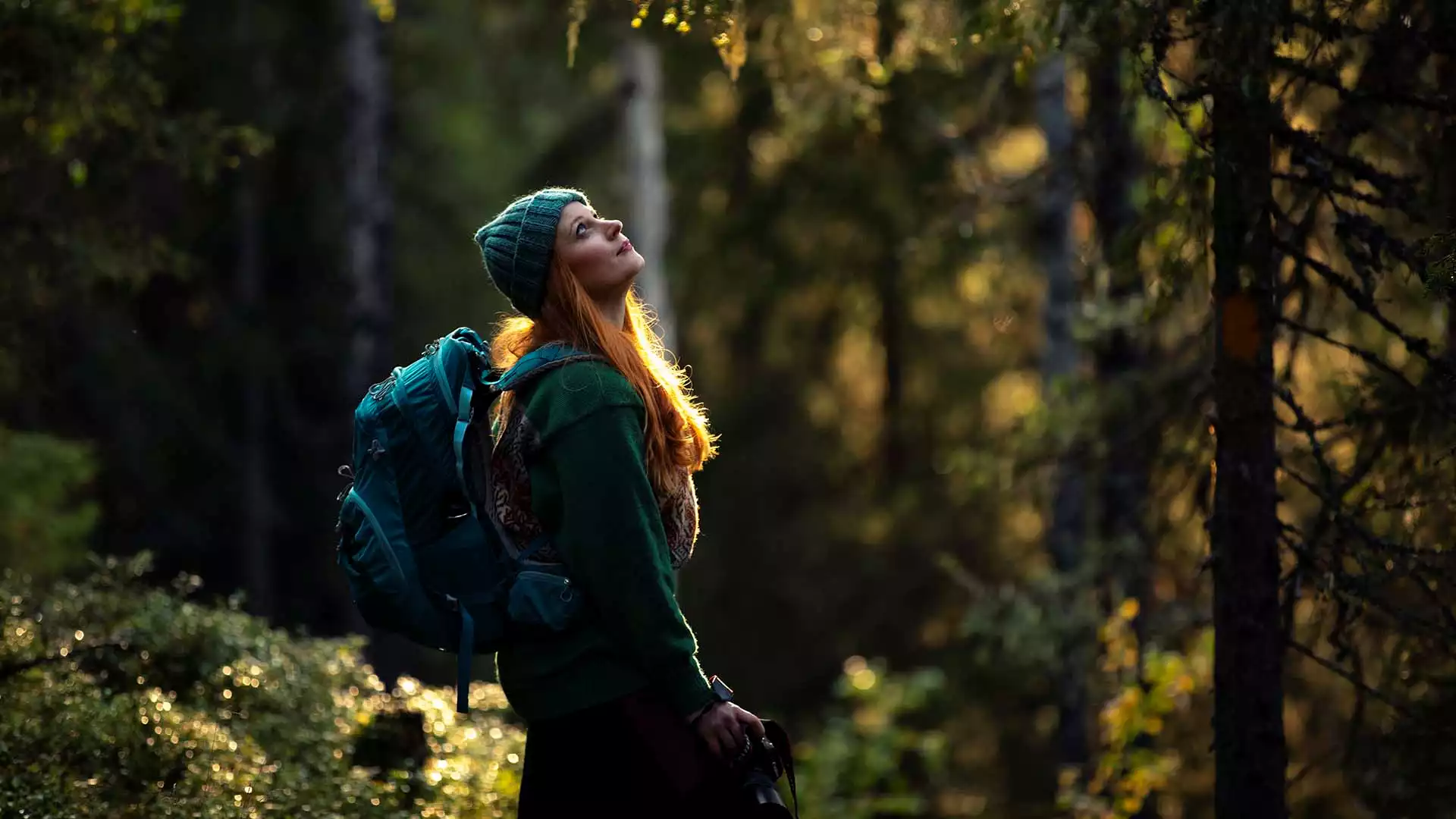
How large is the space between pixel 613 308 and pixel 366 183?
1064cm

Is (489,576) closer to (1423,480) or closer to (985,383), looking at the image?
(1423,480)

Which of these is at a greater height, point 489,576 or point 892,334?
point 892,334

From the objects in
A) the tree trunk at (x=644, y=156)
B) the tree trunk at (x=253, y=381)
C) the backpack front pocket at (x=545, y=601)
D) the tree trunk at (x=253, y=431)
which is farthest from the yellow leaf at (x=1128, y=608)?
the tree trunk at (x=253, y=431)

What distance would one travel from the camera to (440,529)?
382 cm

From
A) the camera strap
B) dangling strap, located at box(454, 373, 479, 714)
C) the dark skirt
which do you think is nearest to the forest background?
dangling strap, located at box(454, 373, 479, 714)

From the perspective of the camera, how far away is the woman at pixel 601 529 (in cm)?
362

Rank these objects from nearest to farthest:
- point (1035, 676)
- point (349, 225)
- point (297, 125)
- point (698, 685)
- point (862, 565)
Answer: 1. point (698, 685)
2. point (1035, 676)
3. point (349, 225)
4. point (297, 125)
5. point (862, 565)

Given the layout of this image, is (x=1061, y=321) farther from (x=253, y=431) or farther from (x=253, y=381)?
(x=253, y=431)

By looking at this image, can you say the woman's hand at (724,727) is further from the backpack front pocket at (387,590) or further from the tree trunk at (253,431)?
the tree trunk at (253,431)

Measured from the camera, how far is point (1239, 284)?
4902 mm

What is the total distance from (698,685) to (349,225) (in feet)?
36.7

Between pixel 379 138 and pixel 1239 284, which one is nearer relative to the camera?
A: pixel 1239 284

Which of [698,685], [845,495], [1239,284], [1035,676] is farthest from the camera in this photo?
[845,495]

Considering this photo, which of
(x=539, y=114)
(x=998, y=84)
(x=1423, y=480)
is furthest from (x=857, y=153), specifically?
(x=539, y=114)
